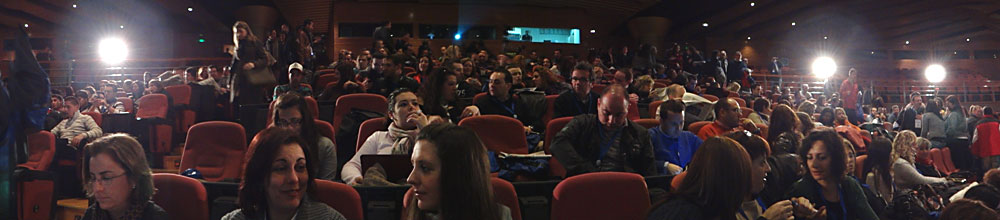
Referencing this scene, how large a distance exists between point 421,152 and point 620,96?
202 cm

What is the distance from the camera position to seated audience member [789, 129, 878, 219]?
290 centimetres

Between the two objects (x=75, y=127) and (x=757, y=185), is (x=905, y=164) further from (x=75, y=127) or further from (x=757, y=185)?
(x=75, y=127)

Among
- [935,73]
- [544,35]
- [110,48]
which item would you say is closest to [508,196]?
[544,35]

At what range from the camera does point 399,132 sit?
11.8 ft

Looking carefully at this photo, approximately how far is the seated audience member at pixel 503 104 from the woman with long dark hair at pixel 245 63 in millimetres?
2099

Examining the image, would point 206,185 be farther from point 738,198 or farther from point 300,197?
point 738,198

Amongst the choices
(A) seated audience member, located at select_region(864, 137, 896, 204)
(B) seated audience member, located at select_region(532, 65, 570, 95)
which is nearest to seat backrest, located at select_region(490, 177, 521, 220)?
(A) seated audience member, located at select_region(864, 137, 896, 204)

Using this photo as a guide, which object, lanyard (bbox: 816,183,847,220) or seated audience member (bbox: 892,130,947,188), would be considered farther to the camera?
seated audience member (bbox: 892,130,947,188)

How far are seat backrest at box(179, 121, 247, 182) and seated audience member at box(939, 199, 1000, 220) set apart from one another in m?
3.59

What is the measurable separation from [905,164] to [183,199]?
486 cm

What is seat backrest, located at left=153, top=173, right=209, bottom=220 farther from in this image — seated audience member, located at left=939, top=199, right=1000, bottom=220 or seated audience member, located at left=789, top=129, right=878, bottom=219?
seated audience member, located at left=939, top=199, right=1000, bottom=220

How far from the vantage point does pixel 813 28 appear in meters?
24.2

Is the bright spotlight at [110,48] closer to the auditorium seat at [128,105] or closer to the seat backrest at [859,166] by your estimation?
the auditorium seat at [128,105]

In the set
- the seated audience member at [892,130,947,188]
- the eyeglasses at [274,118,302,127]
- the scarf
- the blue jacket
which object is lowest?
A: the seated audience member at [892,130,947,188]
